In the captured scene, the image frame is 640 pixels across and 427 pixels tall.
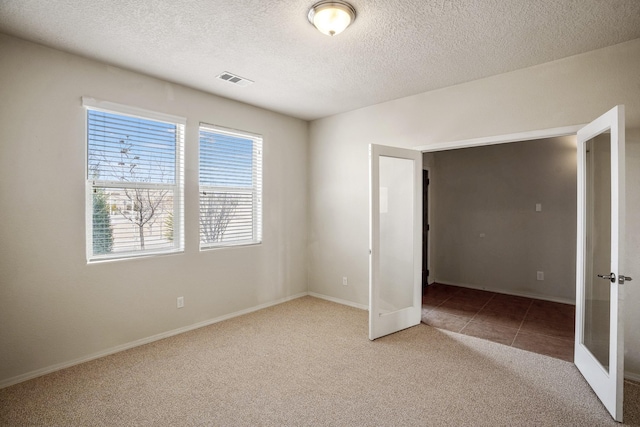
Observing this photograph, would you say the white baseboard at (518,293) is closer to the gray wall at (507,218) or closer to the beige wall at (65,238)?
the gray wall at (507,218)

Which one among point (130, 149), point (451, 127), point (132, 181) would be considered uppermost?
point (451, 127)

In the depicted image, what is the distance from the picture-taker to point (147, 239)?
129 inches

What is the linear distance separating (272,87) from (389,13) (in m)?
1.70

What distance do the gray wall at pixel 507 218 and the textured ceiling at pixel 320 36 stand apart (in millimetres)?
2411

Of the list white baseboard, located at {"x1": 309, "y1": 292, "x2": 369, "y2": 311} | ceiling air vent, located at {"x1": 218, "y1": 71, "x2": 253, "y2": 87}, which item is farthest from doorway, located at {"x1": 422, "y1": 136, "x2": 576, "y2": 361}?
ceiling air vent, located at {"x1": 218, "y1": 71, "x2": 253, "y2": 87}

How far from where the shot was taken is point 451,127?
3537 millimetres

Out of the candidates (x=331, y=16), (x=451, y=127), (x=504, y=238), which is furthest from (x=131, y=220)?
(x=504, y=238)

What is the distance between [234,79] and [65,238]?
216 cm

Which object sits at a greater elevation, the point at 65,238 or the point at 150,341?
the point at 65,238

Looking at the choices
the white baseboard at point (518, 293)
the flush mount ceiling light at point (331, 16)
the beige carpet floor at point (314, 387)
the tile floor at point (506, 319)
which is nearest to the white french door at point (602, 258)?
the beige carpet floor at point (314, 387)

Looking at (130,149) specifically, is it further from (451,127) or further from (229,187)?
(451,127)

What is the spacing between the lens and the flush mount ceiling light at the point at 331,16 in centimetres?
206

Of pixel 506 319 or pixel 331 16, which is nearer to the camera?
pixel 331 16

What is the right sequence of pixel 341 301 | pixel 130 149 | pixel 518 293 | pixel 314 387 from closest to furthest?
pixel 314 387
pixel 130 149
pixel 341 301
pixel 518 293
